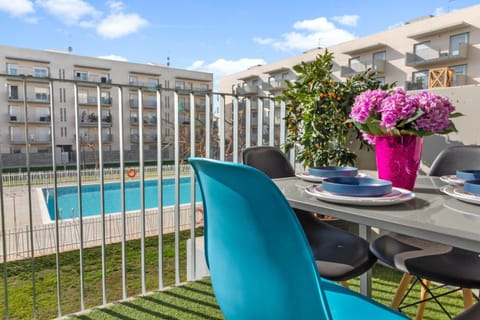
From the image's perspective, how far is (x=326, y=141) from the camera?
2664 mm

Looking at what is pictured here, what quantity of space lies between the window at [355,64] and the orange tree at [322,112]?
17.7 meters

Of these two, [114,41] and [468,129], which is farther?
[114,41]

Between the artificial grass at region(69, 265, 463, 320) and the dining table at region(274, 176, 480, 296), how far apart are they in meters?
1.15

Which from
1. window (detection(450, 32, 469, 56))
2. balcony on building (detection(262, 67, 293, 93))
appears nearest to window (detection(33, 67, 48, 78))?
balcony on building (detection(262, 67, 293, 93))

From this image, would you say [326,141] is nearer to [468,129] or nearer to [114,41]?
[468,129]

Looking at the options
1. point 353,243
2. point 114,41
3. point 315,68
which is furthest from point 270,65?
point 353,243

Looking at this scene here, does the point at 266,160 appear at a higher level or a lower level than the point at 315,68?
lower

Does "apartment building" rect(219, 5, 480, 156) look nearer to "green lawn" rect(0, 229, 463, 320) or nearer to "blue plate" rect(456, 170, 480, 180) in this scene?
"green lawn" rect(0, 229, 463, 320)

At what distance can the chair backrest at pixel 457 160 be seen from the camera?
1.59 meters

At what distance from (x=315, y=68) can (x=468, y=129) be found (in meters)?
1.20

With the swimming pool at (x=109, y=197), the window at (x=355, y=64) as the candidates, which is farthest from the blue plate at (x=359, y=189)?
the window at (x=355, y=64)

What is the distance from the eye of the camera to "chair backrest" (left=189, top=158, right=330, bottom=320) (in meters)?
0.54

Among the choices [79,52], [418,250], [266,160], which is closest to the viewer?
[418,250]

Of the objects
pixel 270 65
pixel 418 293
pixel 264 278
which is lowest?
pixel 418 293
